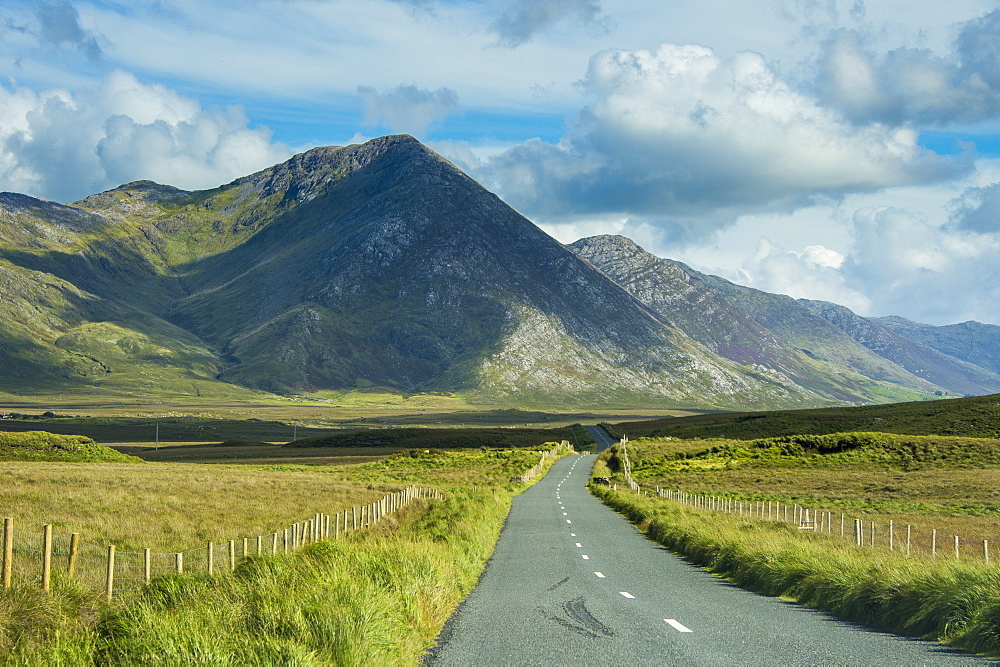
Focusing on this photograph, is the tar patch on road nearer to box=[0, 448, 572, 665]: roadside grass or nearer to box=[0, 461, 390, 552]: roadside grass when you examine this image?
box=[0, 448, 572, 665]: roadside grass

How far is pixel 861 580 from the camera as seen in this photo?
59.3 feet

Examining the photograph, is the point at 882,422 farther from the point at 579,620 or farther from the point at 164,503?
the point at 579,620

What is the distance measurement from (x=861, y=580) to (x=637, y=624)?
5.44 meters

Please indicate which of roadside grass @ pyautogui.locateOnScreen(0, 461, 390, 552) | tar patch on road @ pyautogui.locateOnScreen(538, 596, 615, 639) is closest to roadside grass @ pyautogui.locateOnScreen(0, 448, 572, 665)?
tar patch on road @ pyautogui.locateOnScreen(538, 596, 615, 639)

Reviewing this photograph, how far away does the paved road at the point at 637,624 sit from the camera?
12656 mm

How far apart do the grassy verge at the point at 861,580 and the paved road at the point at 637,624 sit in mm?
588

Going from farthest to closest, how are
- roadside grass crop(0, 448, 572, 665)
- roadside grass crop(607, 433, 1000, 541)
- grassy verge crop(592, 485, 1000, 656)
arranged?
roadside grass crop(607, 433, 1000, 541) → grassy verge crop(592, 485, 1000, 656) → roadside grass crop(0, 448, 572, 665)

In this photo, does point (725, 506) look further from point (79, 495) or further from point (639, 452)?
point (639, 452)

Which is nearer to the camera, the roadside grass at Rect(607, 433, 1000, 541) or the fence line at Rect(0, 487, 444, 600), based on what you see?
the fence line at Rect(0, 487, 444, 600)

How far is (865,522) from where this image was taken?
141 ft

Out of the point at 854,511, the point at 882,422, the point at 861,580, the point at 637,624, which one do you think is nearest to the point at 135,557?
the point at 637,624

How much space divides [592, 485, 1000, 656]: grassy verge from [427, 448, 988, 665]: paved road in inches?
23.1

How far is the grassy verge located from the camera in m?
14.6

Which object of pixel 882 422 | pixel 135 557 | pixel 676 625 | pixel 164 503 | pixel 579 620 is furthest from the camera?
pixel 882 422
